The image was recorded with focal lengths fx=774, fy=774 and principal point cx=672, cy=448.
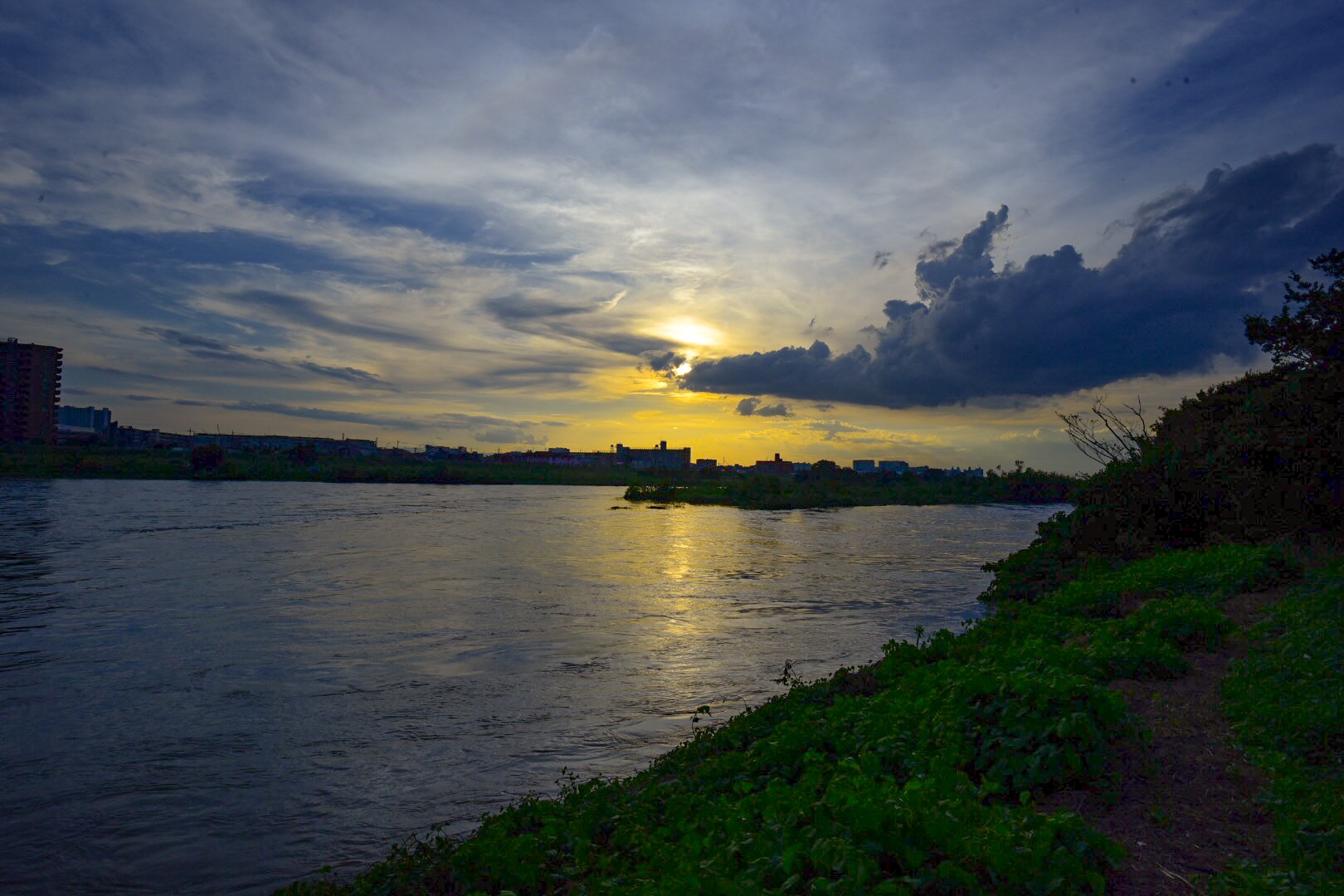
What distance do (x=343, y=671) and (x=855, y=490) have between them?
76320 millimetres

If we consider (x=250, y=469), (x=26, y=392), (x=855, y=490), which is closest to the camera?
(x=855, y=490)

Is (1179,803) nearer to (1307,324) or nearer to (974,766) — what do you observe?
(974,766)

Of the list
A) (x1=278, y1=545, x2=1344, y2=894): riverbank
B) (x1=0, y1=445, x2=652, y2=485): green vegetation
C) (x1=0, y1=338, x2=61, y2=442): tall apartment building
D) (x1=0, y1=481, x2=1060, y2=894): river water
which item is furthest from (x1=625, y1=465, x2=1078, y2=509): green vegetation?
(x1=0, y1=338, x2=61, y2=442): tall apartment building

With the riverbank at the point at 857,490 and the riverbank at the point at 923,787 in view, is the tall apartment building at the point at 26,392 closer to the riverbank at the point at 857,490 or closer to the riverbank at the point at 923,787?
the riverbank at the point at 857,490

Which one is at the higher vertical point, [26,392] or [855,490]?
[26,392]

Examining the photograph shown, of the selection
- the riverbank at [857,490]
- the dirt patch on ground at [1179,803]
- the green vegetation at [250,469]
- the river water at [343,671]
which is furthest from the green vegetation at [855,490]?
the dirt patch on ground at [1179,803]

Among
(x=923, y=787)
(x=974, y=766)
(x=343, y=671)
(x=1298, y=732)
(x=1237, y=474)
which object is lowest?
(x=343, y=671)

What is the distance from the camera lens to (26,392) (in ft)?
328

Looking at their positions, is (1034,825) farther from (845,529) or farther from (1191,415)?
(845,529)

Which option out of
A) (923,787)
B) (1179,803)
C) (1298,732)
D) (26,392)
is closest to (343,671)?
(923,787)

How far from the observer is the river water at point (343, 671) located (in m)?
8.23

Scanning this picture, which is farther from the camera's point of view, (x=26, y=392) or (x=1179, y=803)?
(x=26, y=392)

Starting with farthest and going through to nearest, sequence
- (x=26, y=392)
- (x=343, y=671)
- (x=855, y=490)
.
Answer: (x=26, y=392) → (x=855, y=490) → (x=343, y=671)

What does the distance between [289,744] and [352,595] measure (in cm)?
1157
